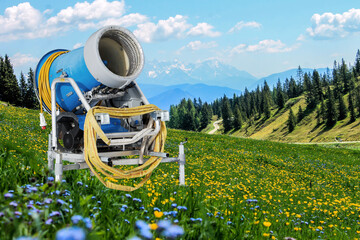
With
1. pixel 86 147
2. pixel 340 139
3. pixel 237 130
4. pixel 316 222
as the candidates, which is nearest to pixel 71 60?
pixel 86 147

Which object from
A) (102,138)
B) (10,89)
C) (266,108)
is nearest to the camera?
(102,138)

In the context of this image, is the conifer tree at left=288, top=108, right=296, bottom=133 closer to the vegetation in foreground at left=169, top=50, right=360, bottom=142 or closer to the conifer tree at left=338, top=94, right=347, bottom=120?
the vegetation in foreground at left=169, top=50, right=360, bottom=142

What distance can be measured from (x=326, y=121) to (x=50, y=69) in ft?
440

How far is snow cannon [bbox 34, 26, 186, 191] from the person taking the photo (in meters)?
5.96

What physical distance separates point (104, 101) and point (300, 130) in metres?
140

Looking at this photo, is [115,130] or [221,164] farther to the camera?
[221,164]

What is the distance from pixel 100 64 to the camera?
5879 millimetres

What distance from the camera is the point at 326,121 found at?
127938mm

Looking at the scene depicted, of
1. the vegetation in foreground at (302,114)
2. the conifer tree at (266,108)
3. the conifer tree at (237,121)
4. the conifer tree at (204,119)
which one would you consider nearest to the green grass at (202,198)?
the vegetation in foreground at (302,114)

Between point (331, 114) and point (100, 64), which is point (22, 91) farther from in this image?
point (331, 114)

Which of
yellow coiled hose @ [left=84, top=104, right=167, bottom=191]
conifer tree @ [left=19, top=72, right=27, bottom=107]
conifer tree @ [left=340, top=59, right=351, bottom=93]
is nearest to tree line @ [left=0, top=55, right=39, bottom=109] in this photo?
conifer tree @ [left=19, top=72, right=27, bottom=107]

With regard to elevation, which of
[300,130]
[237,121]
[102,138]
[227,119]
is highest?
[227,119]

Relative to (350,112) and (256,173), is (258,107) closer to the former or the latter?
(350,112)

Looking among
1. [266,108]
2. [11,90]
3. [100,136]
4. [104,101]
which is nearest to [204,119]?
[266,108]
